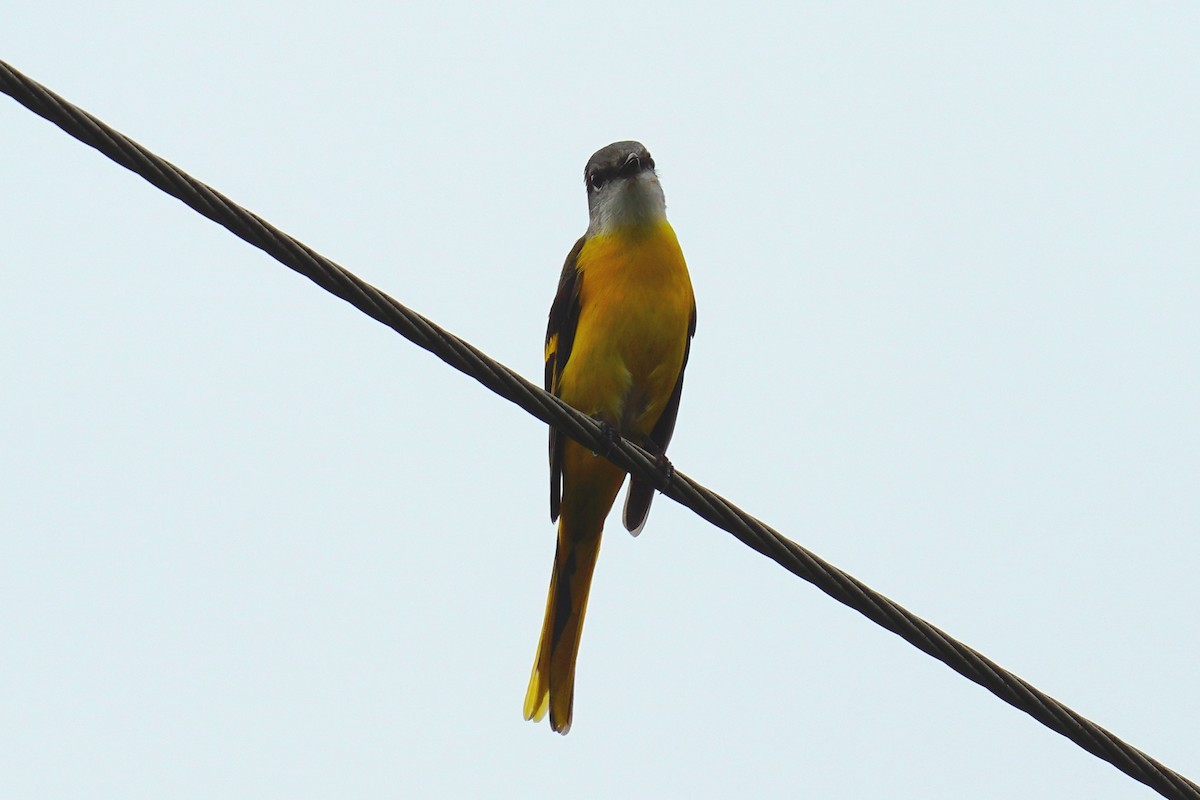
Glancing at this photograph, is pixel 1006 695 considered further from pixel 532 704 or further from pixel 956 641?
pixel 532 704

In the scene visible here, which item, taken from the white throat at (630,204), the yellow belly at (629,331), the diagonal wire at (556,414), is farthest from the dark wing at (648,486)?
the diagonal wire at (556,414)

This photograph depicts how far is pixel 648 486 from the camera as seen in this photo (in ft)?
23.2

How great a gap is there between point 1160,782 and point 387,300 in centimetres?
276

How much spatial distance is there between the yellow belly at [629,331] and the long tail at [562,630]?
74 cm

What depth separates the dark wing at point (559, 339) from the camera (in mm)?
6789

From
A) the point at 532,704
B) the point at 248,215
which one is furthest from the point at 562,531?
the point at 248,215

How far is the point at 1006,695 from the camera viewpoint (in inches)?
158

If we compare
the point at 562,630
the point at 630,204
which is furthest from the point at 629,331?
the point at 562,630

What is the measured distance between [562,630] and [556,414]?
2937 millimetres

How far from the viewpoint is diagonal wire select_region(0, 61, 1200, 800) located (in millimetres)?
3332

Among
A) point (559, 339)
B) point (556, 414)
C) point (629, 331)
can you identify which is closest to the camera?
point (556, 414)

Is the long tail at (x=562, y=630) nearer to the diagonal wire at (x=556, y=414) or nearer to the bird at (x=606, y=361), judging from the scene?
the bird at (x=606, y=361)

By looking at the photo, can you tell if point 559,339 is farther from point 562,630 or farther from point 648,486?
point 562,630

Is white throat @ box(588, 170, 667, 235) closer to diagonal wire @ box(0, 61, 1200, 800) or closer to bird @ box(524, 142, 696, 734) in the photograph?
bird @ box(524, 142, 696, 734)
